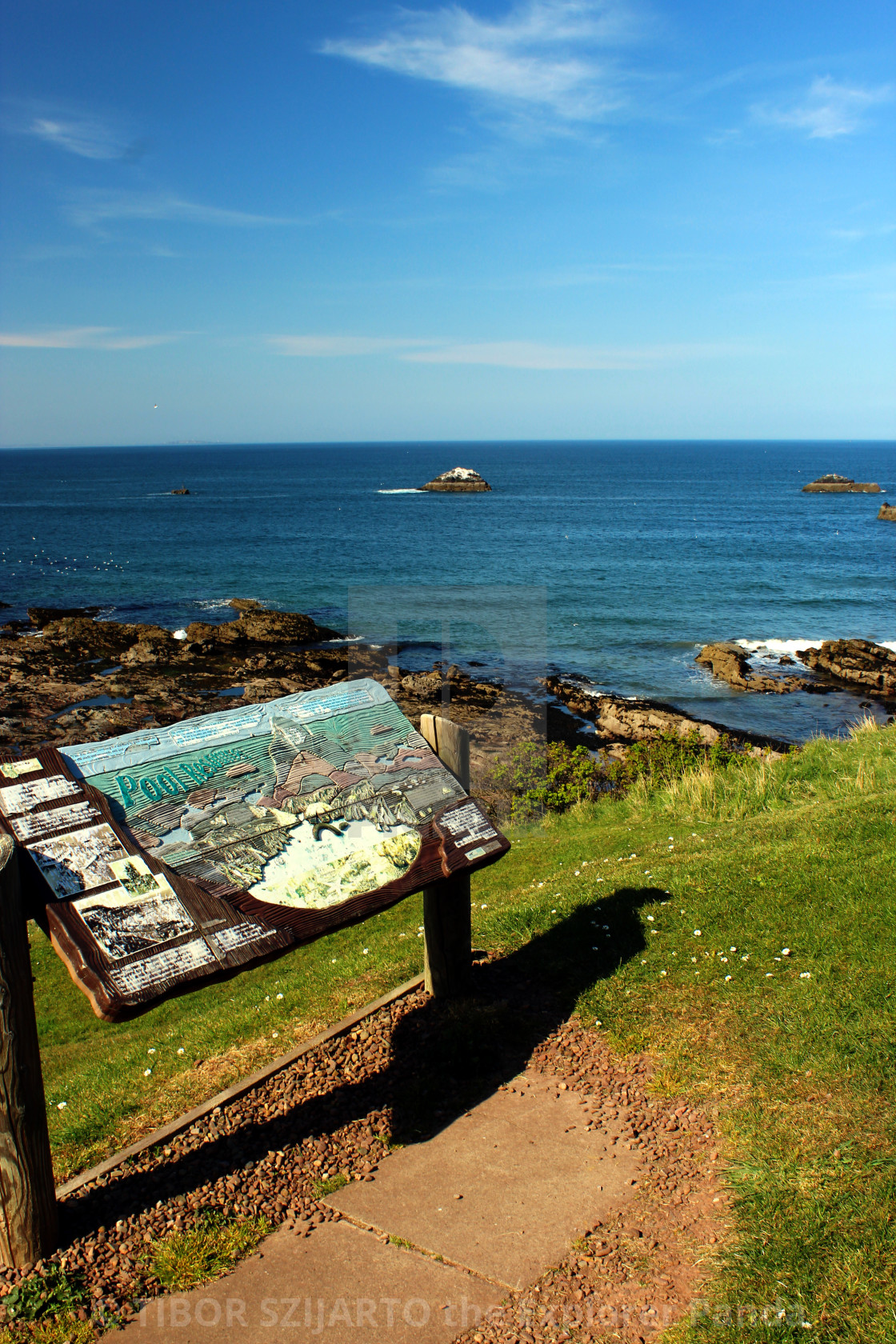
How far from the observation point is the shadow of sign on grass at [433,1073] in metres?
4.79

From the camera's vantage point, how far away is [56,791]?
4254mm

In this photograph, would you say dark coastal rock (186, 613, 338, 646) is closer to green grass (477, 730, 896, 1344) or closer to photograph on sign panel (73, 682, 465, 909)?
green grass (477, 730, 896, 1344)

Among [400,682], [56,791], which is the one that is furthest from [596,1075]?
[400,682]

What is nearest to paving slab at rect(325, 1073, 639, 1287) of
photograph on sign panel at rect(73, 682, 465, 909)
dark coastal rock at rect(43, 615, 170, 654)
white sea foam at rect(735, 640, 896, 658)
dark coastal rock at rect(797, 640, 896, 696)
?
photograph on sign panel at rect(73, 682, 465, 909)

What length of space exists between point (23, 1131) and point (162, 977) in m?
1.01

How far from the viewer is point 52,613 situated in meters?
38.6

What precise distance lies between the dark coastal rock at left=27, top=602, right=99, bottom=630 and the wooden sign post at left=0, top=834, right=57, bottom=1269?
35.9 m

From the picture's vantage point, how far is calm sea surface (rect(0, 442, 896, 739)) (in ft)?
111

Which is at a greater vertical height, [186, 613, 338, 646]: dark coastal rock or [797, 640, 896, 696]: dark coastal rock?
[186, 613, 338, 646]: dark coastal rock

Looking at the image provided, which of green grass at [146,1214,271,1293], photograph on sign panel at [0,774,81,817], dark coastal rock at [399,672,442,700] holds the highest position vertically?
photograph on sign panel at [0,774,81,817]

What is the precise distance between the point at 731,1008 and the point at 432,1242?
262cm

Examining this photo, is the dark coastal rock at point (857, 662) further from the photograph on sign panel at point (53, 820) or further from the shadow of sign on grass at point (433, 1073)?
the photograph on sign panel at point (53, 820)

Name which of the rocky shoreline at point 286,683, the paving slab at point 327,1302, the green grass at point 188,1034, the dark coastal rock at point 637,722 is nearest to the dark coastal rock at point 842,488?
the rocky shoreline at point 286,683

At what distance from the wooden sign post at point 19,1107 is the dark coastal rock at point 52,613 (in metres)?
35.9
